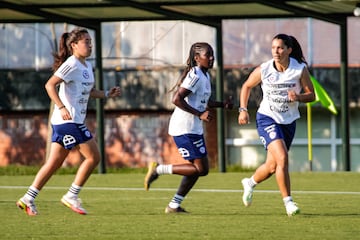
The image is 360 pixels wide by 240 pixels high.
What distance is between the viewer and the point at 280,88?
14461 mm

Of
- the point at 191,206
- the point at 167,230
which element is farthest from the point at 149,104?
the point at 167,230

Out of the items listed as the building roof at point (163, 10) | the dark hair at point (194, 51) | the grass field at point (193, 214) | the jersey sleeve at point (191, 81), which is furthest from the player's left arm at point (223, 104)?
the building roof at point (163, 10)

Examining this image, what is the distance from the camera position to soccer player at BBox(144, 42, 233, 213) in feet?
48.8

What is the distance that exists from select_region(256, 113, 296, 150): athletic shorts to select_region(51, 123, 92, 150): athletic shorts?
76.5 inches

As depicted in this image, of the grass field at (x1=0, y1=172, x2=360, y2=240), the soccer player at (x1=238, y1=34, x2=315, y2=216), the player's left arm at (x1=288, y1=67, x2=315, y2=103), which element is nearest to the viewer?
the grass field at (x1=0, y1=172, x2=360, y2=240)

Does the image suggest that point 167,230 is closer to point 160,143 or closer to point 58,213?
point 58,213

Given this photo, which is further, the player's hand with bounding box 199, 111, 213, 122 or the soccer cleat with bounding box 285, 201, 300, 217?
the player's hand with bounding box 199, 111, 213, 122

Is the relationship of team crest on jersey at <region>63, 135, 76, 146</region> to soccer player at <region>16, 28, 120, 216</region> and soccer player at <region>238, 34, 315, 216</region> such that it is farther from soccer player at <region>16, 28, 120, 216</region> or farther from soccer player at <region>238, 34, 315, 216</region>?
soccer player at <region>238, 34, 315, 216</region>

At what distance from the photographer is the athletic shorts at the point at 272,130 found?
14.4 m

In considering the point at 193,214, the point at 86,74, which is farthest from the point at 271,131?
the point at 86,74

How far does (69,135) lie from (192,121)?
143 cm

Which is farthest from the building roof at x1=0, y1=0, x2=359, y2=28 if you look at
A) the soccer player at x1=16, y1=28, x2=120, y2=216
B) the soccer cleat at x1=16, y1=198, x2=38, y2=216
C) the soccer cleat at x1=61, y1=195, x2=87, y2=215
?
the soccer cleat at x1=16, y1=198, x2=38, y2=216

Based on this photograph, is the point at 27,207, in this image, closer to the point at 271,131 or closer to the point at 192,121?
the point at 192,121

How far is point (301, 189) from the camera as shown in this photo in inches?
787
